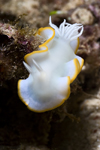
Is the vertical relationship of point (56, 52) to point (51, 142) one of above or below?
above

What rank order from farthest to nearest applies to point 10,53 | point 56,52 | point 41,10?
point 41,10, point 10,53, point 56,52

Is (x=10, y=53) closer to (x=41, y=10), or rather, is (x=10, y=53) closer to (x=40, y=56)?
(x=40, y=56)

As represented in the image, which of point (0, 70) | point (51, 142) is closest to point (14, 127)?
point (51, 142)

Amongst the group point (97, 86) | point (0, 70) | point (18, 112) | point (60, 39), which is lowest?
point (97, 86)

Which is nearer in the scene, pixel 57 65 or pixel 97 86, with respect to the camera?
pixel 57 65

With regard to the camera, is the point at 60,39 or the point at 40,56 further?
the point at 60,39

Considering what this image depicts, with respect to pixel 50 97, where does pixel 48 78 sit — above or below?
above

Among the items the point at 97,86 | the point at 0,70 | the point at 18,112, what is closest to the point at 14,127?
the point at 18,112

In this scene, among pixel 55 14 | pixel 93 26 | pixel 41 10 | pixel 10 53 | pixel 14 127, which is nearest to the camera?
pixel 10 53

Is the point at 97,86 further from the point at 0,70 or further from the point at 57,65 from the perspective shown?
the point at 0,70
